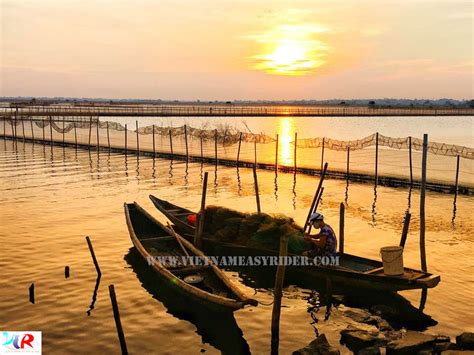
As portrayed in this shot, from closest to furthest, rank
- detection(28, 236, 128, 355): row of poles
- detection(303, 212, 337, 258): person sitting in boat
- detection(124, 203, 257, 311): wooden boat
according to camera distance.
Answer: detection(28, 236, 128, 355): row of poles < detection(124, 203, 257, 311): wooden boat < detection(303, 212, 337, 258): person sitting in boat

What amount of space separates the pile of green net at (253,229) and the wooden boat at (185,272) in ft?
4.69

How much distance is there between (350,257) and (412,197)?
1351 cm

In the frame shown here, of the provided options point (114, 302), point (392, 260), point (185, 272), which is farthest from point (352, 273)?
point (114, 302)

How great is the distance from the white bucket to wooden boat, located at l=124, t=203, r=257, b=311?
11.6 feet

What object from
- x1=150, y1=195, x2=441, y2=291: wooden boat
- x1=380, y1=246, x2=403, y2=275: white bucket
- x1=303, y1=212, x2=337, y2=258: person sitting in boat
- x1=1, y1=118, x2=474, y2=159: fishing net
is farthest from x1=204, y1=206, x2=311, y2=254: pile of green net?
x1=1, y1=118, x2=474, y2=159: fishing net

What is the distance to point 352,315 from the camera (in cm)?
1120

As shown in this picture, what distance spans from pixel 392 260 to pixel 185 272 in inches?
202

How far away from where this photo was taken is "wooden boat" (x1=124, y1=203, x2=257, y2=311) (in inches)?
404

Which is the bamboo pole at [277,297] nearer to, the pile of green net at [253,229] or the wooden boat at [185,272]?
the wooden boat at [185,272]

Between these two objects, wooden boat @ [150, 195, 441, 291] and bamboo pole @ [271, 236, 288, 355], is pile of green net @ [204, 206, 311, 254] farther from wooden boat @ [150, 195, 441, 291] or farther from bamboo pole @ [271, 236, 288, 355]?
bamboo pole @ [271, 236, 288, 355]

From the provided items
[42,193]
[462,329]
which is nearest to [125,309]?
[462,329]

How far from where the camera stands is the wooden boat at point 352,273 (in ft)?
36.3

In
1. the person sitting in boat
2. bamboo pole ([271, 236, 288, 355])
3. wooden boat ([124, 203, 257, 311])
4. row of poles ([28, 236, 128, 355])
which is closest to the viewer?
row of poles ([28, 236, 128, 355])

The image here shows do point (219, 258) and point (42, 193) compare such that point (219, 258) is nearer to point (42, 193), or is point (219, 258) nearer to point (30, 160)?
point (42, 193)
